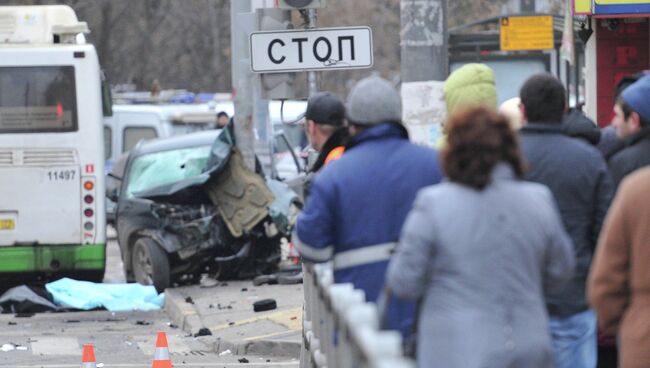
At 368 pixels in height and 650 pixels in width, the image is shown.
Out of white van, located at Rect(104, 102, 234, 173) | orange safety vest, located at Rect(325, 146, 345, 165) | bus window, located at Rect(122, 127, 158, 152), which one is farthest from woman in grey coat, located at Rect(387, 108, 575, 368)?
bus window, located at Rect(122, 127, 158, 152)

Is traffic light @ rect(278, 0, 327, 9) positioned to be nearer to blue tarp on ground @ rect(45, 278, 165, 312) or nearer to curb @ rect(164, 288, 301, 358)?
curb @ rect(164, 288, 301, 358)

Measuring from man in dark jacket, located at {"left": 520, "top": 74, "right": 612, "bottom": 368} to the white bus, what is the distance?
1180 centimetres

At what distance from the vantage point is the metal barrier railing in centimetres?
432

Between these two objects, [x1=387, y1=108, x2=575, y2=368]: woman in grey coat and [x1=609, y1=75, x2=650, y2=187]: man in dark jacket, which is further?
[x1=609, y1=75, x2=650, y2=187]: man in dark jacket

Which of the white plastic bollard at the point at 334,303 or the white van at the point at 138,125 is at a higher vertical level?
the white plastic bollard at the point at 334,303

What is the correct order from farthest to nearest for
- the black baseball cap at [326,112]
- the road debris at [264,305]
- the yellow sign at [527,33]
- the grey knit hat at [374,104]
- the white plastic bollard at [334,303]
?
the yellow sign at [527,33], the road debris at [264,305], the black baseball cap at [326,112], the grey knit hat at [374,104], the white plastic bollard at [334,303]

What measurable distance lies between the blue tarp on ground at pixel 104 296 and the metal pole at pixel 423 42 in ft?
19.2

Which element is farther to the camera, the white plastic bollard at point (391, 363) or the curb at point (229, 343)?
the curb at point (229, 343)

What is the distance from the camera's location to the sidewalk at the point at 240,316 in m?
12.8

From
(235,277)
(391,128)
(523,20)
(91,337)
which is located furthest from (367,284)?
(523,20)

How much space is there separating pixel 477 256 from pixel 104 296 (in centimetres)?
1214

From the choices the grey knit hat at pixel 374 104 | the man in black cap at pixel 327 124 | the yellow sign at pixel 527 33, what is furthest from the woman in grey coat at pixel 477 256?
the yellow sign at pixel 527 33

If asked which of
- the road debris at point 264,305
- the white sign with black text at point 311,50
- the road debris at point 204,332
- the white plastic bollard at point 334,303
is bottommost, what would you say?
the road debris at point 204,332

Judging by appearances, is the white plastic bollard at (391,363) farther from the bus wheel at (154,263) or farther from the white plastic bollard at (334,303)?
the bus wheel at (154,263)
